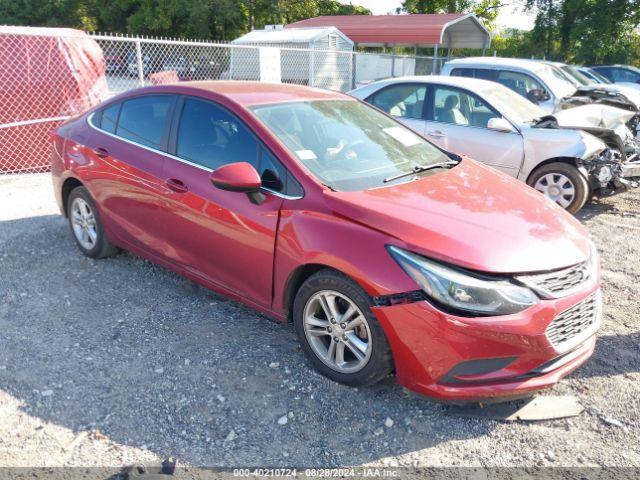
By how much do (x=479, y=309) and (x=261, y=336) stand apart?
5.27 ft

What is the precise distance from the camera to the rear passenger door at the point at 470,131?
632 cm

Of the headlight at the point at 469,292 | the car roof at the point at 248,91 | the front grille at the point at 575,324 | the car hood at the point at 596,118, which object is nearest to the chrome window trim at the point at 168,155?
the car roof at the point at 248,91

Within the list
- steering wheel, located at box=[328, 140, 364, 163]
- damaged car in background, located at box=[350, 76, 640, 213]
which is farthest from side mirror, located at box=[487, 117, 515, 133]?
steering wheel, located at box=[328, 140, 364, 163]

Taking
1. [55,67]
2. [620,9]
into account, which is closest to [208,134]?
[55,67]

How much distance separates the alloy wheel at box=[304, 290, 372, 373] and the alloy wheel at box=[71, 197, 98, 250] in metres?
2.53

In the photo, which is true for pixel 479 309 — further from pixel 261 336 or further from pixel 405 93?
pixel 405 93

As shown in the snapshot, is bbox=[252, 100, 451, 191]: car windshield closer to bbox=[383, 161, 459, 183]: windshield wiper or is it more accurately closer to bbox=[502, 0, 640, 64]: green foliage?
bbox=[383, 161, 459, 183]: windshield wiper

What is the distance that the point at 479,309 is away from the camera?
96.3 inches

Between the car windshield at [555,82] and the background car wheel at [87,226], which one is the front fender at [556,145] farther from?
the background car wheel at [87,226]

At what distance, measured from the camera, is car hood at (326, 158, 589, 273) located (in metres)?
2.55

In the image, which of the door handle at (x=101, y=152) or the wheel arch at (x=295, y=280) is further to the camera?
the door handle at (x=101, y=152)

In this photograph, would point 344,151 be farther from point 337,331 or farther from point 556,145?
point 556,145

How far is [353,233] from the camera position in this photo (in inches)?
107

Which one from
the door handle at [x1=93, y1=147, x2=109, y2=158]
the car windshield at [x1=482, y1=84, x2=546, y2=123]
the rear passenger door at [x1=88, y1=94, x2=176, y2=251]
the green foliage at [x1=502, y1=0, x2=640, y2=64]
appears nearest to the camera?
the rear passenger door at [x1=88, y1=94, x2=176, y2=251]
